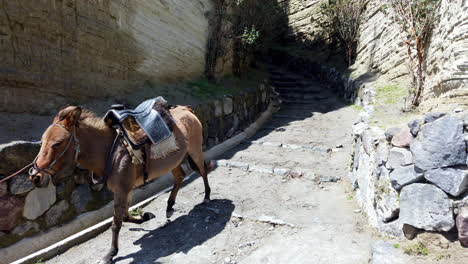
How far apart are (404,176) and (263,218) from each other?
73.5 inches

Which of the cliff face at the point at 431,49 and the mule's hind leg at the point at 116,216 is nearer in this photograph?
the mule's hind leg at the point at 116,216

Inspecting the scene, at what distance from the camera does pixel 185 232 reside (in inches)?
180

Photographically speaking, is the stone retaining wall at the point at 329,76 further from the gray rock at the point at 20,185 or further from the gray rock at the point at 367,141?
the gray rock at the point at 20,185

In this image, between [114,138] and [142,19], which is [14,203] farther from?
[142,19]

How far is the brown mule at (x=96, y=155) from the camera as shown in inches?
→ 131

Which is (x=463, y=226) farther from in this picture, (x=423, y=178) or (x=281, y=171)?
(x=281, y=171)

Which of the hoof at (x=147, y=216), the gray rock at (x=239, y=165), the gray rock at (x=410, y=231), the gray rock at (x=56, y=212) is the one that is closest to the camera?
the gray rock at (x=410, y=231)

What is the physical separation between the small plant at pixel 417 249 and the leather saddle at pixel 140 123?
292 centimetres

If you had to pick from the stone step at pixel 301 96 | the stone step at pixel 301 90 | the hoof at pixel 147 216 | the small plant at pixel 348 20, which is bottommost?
the hoof at pixel 147 216

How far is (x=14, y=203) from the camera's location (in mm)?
3902

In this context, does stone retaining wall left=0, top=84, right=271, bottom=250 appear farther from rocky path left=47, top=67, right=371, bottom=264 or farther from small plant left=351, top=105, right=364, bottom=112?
small plant left=351, top=105, right=364, bottom=112

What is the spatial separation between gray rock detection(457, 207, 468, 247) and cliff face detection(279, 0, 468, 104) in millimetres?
1907

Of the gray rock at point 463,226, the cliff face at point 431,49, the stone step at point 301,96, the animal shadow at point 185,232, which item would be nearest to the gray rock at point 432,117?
the gray rock at point 463,226

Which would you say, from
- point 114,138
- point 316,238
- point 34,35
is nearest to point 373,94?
point 316,238
